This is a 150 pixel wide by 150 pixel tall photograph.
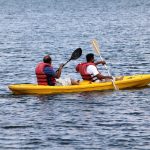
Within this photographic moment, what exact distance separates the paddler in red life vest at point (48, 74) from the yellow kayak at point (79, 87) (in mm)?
310

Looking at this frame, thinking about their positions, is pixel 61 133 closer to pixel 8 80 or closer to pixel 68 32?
pixel 8 80

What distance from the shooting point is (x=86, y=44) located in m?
65.9

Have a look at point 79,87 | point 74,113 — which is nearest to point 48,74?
point 79,87

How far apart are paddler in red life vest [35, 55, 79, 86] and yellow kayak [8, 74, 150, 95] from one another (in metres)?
0.31

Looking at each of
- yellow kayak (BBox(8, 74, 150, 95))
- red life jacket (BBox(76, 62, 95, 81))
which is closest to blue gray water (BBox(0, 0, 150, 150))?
yellow kayak (BBox(8, 74, 150, 95))

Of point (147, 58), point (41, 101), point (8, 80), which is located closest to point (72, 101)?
point (41, 101)

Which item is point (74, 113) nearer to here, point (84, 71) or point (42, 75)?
point (42, 75)

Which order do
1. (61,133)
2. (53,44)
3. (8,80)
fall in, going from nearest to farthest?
(61,133) < (8,80) < (53,44)

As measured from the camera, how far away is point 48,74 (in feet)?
115

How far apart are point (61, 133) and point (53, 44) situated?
3658cm

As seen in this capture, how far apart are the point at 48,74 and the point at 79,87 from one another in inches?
54.0

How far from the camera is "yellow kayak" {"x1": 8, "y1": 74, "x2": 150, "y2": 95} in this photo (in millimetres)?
35094

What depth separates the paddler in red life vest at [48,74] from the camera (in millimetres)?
34875

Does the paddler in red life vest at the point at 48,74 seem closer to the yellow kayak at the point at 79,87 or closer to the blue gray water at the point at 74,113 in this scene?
the yellow kayak at the point at 79,87
